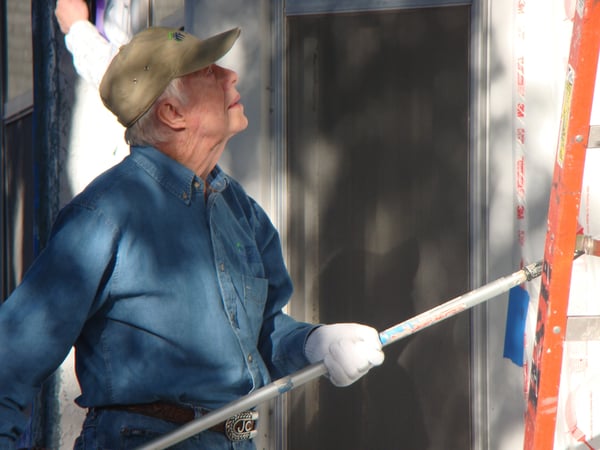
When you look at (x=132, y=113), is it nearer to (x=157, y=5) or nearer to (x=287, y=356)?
(x=287, y=356)

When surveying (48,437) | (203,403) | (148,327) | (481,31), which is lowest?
(48,437)

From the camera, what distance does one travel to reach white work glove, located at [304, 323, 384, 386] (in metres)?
2.43

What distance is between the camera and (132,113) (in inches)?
96.0

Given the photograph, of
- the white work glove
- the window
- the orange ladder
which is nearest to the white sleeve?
the window

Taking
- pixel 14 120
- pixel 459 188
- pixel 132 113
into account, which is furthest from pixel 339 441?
pixel 14 120

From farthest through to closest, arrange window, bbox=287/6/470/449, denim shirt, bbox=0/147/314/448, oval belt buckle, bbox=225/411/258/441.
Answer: window, bbox=287/6/470/449
oval belt buckle, bbox=225/411/258/441
denim shirt, bbox=0/147/314/448

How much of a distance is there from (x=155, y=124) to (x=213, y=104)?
0.51 feet

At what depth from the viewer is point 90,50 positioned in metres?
4.52

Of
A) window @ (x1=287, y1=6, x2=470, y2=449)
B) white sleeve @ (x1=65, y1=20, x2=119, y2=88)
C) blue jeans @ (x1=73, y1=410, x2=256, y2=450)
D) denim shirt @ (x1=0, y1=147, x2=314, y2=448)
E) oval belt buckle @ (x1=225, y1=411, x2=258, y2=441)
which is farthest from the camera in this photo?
white sleeve @ (x1=65, y1=20, x2=119, y2=88)

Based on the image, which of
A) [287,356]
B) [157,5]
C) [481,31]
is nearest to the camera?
[287,356]

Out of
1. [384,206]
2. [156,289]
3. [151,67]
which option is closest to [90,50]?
[384,206]

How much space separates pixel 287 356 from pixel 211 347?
0.38 meters

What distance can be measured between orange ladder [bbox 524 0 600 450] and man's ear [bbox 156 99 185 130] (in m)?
0.92

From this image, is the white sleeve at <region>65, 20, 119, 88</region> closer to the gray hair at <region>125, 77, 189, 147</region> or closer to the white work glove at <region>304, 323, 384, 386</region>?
the gray hair at <region>125, 77, 189, 147</region>
